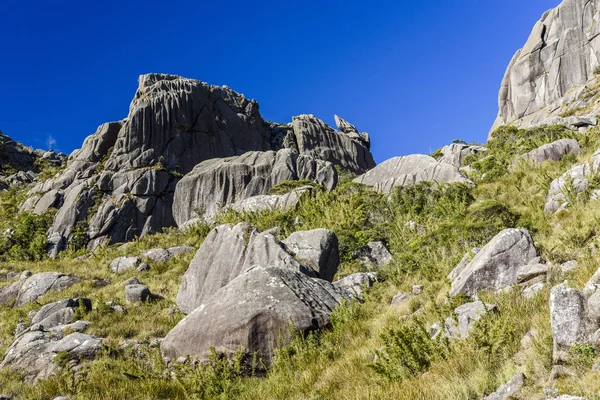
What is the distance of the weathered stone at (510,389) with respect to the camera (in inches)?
141


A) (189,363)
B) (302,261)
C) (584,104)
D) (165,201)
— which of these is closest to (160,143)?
(165,201)

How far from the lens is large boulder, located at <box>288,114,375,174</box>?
5678 centimetres

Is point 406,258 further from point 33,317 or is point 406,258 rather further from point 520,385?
point 33,317

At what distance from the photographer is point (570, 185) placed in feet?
34.1

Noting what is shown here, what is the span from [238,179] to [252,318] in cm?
2662

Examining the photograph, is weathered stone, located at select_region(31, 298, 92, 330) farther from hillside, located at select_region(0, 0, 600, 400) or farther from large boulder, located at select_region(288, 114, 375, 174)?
large boulder, located at select_region(288, 114, 375, 174)

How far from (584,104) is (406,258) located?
165 ft

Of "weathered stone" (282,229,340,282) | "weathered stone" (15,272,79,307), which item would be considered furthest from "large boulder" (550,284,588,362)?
"weathered stone" (15,272,79,307)

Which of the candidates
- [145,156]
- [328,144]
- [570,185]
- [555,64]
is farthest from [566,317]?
[555,64]

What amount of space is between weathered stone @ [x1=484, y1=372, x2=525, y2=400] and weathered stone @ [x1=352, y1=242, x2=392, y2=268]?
34.4 feet

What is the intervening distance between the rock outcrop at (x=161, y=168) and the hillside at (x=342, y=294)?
0.80 metres

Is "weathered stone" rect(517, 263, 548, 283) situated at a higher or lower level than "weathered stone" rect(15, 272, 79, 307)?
lower

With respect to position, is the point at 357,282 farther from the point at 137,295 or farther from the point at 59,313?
the point at 59,313

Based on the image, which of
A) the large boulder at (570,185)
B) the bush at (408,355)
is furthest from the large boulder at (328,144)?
the bush at (408,355)
